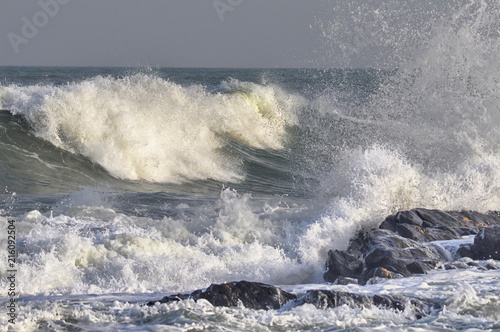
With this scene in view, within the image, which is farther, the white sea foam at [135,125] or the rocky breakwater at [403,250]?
the white sea foam at [135,125]

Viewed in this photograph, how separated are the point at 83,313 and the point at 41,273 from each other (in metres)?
1.74

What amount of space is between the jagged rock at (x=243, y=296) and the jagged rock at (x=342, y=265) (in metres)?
1.54

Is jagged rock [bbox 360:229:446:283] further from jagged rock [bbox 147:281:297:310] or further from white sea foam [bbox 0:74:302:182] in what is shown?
white sea foam [bbox 0:74:302:182]

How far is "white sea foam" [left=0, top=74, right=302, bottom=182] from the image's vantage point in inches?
566

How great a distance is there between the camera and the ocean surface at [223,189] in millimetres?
5117

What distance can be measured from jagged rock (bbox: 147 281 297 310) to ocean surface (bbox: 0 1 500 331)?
4.0 inches

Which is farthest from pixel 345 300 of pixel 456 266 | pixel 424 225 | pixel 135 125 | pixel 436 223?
pixel 135 125

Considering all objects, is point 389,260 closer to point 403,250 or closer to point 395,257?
point 395,257

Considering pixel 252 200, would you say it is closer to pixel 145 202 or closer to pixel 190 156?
pixel 145 202

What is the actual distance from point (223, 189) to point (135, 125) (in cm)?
335

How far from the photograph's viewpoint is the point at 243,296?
5.06 metres

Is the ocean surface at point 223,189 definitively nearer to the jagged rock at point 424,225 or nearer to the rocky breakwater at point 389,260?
the rocky breakwater at point 389,260

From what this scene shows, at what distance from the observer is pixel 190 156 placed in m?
16.0

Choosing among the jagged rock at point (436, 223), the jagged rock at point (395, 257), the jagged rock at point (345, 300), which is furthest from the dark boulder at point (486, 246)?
the jagged rock at point (345, 300)
